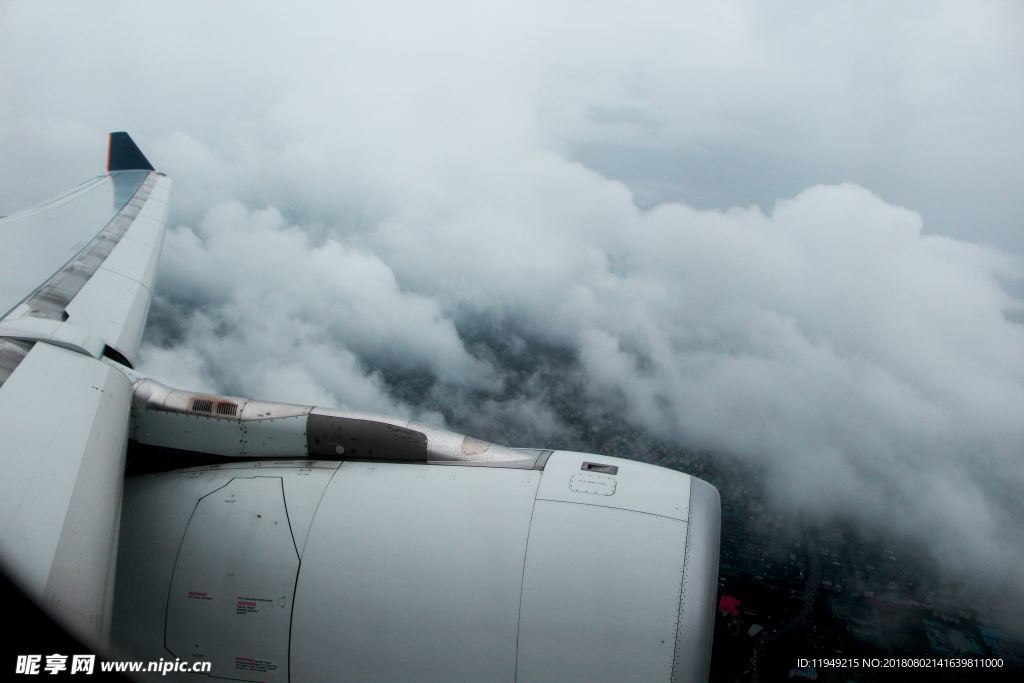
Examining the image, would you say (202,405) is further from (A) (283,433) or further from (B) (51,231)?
(B) (51,231)

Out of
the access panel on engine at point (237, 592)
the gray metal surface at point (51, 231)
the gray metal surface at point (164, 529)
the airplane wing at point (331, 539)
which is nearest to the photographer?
the airplane wing at point (331, 539)

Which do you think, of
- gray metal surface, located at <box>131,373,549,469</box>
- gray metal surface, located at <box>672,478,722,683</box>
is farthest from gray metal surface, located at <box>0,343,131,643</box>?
gray metal surface, located at <box>672,478,722,683</box>

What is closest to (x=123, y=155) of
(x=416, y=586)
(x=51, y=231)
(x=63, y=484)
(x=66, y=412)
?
(x=51, y=231)

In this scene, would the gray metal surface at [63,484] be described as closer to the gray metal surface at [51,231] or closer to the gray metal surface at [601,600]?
the gray metal surface at [601,600]

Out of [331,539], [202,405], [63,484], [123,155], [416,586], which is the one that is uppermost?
[123,155]

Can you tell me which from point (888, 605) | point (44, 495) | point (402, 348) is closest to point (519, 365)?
point (402, 348)

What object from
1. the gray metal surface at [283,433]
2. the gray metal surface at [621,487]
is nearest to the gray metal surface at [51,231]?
the gray metal surface at [283,433]

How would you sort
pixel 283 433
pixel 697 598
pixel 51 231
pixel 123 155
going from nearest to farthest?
pixel 697 598 → pixel 283 433 → pixel 51 231 → pixel 123 155
